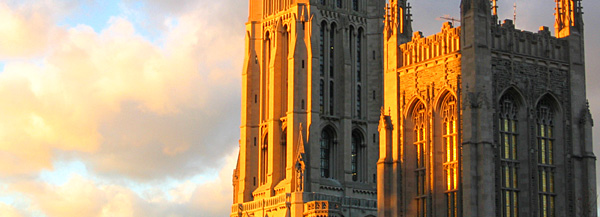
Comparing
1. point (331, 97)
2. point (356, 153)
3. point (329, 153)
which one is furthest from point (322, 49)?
point (356, 153)

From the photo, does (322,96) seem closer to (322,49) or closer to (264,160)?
(322,49)

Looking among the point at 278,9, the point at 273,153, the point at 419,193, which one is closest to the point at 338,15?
the point at 278,9

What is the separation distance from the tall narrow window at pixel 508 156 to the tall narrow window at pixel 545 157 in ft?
5.44

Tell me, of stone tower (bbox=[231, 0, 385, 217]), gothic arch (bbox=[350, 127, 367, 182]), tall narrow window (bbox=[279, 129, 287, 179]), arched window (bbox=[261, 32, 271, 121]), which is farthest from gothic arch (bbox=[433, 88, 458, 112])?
arched window (bbox=[261, 32, 271, 121])

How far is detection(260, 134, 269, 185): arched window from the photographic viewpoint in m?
124

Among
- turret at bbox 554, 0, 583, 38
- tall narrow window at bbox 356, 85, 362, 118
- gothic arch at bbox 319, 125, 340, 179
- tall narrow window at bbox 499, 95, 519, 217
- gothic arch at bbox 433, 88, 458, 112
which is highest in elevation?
tall narrow window at bbox 356, 85, 362, 118

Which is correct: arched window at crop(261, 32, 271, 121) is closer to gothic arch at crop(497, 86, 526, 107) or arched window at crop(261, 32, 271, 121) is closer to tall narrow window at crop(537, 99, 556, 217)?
tall narrow window at crop(537, 99, 556, 217)

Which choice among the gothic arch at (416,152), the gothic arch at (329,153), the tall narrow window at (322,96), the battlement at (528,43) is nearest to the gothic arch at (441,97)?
the gothic arch at (416,152)

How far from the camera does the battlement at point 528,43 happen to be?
245 ft

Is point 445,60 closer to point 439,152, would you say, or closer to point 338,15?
point 439,152

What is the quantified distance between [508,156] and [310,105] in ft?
157

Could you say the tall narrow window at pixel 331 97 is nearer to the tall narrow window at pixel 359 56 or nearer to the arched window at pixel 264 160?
the tall narrow window at pixel 359 56

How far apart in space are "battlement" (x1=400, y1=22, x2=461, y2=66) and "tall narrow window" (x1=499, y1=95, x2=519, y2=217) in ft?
13.6

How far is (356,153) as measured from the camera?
124 metres
